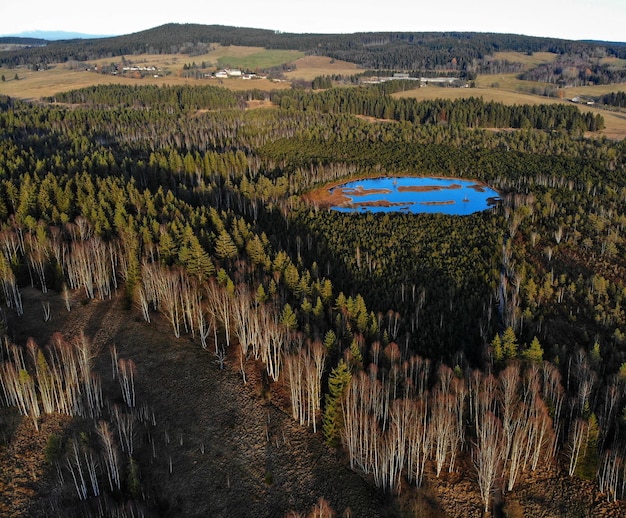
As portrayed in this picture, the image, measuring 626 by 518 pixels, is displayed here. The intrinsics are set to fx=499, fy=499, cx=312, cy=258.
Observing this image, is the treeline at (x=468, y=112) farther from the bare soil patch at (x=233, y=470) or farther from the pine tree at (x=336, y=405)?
the pine tree at (x=336, y=405)

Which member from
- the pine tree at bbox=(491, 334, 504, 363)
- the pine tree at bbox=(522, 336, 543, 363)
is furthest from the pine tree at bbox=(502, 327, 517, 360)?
the pine tree at bbox=(522, 336, 543, 363)

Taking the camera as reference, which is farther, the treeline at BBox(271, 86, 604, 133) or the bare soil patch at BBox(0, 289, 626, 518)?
the treeline at BBox(271, 86, 604, 133)

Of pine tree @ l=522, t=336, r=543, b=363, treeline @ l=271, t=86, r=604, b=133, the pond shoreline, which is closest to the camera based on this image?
pine tree @ l=522, t=336, r=543, b=363

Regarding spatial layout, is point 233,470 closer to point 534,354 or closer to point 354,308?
point 354,308

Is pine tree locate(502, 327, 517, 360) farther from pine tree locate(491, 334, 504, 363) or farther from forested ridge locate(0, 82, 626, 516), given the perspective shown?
pine tree locate(491, 334, 504, 363)

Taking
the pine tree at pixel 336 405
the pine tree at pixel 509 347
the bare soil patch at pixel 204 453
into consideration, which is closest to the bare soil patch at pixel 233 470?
the bare soil patch at pixel 204 453

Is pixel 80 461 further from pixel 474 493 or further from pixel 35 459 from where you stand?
pixel 474 493
